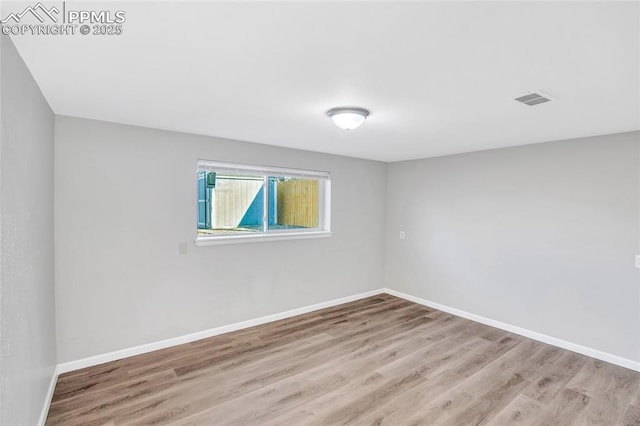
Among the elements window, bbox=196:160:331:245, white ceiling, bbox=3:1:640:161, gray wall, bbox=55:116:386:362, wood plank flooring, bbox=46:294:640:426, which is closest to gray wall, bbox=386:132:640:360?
wood plank flooring, bbox=46:294:640:426

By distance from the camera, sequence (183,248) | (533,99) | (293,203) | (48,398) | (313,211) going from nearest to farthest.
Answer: (533,99), (48,398), (183,248), (293,203), (313,211)

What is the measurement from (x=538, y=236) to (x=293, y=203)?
9.96 feet

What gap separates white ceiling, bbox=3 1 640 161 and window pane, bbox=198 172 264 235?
96 centimetres

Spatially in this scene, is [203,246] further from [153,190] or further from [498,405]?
[498,405]

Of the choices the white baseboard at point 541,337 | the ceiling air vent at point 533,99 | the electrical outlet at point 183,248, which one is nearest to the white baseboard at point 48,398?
the electrical outlet at point 183,248

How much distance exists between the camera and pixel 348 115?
2414 millimetres

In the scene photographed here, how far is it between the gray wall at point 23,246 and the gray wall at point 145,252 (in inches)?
12.4

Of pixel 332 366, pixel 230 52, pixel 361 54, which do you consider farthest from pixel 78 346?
pixel 361 54

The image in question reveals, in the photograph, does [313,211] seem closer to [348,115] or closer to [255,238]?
[255,238]

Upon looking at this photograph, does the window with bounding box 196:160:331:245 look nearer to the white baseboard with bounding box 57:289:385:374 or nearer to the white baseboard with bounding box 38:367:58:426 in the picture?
the white baseboard with bounding box 57:289:385:374

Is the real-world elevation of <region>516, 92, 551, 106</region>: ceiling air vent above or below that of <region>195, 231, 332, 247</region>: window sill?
above

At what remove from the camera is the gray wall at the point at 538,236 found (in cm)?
307

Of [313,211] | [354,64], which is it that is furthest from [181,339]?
[354,64]

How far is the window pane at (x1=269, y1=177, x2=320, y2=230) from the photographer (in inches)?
168
